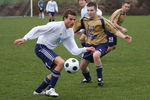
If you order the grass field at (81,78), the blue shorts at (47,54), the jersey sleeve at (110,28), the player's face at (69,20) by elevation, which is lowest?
the grass field at (81,78)

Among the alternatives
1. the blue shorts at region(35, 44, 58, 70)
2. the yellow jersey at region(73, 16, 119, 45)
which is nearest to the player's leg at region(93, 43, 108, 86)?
the yellow jersey at region(73, 16, 119, 45)

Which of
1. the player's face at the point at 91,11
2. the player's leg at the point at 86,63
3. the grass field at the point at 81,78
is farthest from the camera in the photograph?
the player's leg at the point at 86,63

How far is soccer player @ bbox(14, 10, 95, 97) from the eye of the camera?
7.13 meters

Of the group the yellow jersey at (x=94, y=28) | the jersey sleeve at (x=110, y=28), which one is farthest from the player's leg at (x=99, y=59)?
the jersey sleeve at (x=110, y=28)

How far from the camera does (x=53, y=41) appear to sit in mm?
7395

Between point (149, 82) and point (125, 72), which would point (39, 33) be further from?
point (125, 72)

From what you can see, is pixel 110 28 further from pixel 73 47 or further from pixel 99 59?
pixel 73 47

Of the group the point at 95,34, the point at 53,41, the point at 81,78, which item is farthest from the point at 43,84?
the point at 81,78

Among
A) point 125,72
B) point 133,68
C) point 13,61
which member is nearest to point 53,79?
point 125,72

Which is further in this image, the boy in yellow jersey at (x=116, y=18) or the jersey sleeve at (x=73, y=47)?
the boy in yellow jersey at (x=116, y=18)

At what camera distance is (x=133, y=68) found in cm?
1091

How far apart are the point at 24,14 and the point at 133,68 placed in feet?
122

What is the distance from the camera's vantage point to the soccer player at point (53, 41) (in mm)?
7133

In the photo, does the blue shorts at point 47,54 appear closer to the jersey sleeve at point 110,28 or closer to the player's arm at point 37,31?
the player's arm at point 37,31
